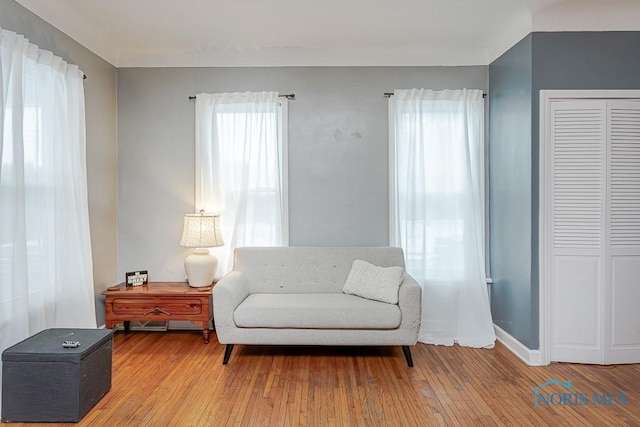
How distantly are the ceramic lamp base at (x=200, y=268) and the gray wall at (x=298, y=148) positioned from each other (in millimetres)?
372

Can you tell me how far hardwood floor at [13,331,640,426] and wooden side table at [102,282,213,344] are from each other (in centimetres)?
25

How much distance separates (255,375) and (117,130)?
266 cm

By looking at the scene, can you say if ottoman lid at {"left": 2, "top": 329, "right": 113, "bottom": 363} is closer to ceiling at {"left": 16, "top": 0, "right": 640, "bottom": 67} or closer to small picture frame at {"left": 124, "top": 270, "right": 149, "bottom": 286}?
small picture frame at {"left": 124, "top": 270, "right": 149, "bottom": 286}

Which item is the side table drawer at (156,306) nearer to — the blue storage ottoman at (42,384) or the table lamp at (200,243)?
the table lamp at (200,243)

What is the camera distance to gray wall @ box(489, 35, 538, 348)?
3223mm

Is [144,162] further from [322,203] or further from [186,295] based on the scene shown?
[322,203]

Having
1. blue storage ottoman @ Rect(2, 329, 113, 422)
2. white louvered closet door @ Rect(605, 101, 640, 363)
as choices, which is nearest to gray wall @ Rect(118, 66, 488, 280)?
white louvered closet door @ Rect(605, 101, 640, 363)

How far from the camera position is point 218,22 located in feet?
11.1

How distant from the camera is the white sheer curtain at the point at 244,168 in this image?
12.7 feet

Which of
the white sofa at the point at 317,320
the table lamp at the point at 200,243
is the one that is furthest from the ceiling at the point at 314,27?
the white sofa at the point at 317,320

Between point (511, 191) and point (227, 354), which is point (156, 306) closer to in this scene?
point (227, 354)

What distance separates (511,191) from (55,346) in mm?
3458

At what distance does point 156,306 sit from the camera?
3555 millimetres

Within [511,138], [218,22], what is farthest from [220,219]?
[511,138]
